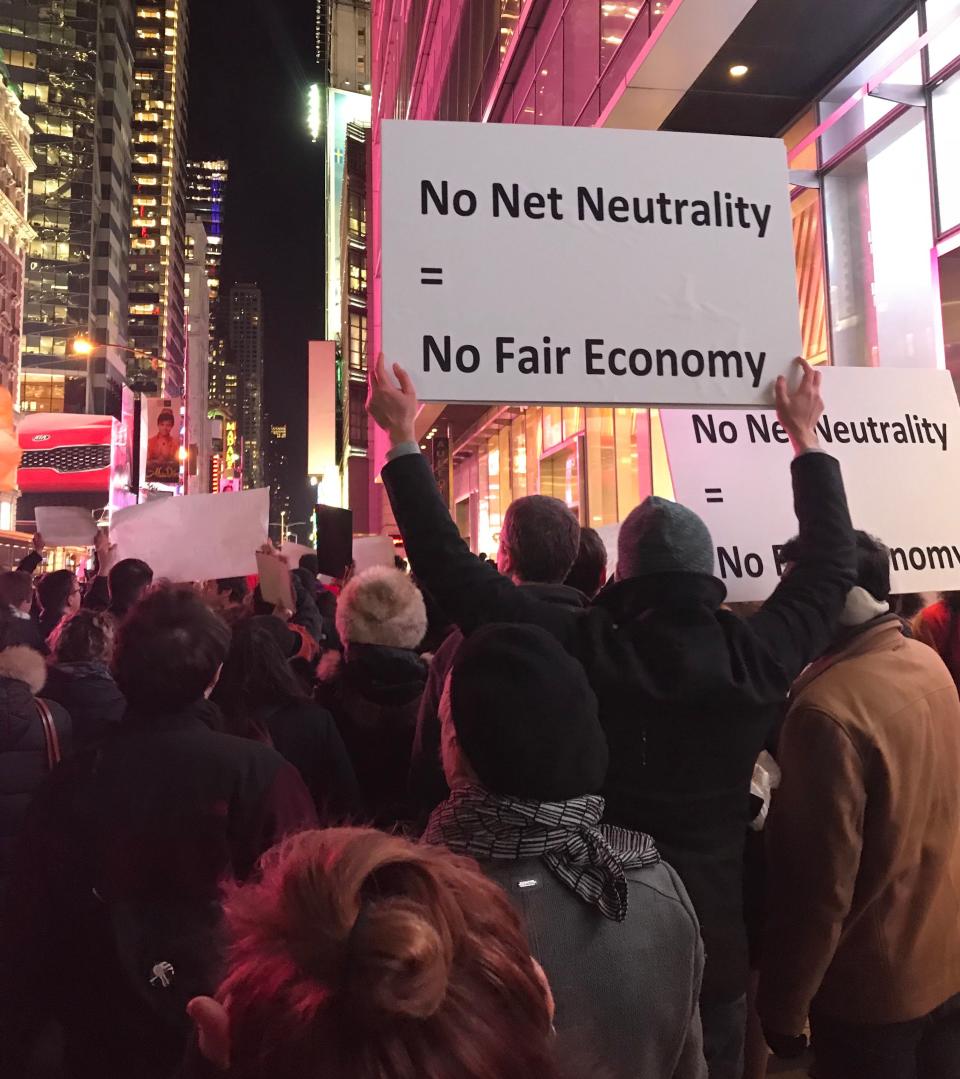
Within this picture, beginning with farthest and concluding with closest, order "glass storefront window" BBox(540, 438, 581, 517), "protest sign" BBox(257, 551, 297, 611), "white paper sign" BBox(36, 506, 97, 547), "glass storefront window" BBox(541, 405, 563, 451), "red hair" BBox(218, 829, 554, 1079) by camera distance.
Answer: "glass storefront window" BBox(541, 405, 563, 451)
"glass storefront window" BBox(540, 438, 581, 517)
"white paper sign" BBox(36, 506, 97, 547)
"protest sign" BBox(257, 551, 297, 611)
"red hair" BBox(218, 829, 554, 1079)

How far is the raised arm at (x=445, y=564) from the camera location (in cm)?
226

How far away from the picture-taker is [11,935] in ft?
7.47

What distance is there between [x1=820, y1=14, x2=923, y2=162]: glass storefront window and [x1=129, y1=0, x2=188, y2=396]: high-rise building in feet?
426

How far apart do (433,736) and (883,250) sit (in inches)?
322

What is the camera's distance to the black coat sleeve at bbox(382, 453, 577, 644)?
2.25 m

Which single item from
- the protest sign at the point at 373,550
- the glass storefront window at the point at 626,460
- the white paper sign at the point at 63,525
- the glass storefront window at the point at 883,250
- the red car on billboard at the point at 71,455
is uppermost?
the red car on billboard at the point at 71,455

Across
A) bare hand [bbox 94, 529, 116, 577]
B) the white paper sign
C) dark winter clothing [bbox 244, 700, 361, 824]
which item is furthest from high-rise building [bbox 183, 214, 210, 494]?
dark winter clothing [bbox 244, 700, 361, 824]

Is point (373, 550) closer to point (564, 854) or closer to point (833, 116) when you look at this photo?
point (833, 116)

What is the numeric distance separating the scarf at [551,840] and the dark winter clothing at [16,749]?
2723mm

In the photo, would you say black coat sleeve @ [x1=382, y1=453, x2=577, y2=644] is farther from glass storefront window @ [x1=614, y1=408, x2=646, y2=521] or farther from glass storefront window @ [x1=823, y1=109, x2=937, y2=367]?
glass storefront window @ [x1=614, y1=408, x2=646, y2=521]

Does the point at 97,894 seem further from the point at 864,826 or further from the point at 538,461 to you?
the point at 538,461

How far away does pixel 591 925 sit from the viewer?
1.54m

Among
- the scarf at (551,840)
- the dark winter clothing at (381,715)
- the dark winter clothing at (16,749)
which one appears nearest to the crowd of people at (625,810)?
the scarf at (551,840)

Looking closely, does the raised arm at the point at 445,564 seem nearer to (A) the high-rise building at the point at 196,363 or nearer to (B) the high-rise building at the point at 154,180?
(A) the high-rise building at the point at 196,363
